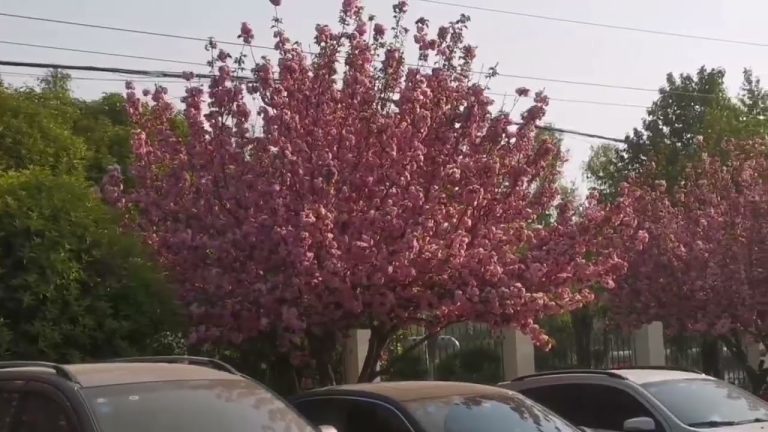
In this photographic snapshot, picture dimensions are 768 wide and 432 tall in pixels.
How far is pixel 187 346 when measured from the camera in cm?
1152

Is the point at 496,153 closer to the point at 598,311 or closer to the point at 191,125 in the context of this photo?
the point at 191,125

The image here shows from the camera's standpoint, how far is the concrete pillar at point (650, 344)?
1812cm

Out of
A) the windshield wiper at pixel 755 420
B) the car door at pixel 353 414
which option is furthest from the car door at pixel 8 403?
the windshield wiper at pixel 755 420

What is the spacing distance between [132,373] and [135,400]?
0.36 m

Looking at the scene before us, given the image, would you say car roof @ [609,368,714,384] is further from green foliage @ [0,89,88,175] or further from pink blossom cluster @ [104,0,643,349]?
green foliage @ [0,89,88,175]

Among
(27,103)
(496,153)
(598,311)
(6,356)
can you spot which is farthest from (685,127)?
(6,356)

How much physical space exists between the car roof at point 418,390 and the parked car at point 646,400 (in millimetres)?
1596

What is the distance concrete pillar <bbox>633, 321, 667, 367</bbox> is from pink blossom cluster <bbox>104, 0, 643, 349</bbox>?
19.8ft

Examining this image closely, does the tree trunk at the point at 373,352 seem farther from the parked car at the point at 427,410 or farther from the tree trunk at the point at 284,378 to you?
the parked car at the point at 427,410

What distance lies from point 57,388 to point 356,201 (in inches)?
222

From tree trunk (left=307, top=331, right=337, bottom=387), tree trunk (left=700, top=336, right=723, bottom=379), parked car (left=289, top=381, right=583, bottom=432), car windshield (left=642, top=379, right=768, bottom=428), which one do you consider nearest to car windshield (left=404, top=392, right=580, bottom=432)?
parked car (left=289, top=381, right=583, bottom=432)

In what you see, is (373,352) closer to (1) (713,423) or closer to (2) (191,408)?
(1) (713,423)

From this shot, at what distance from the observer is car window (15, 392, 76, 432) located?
18.7ft

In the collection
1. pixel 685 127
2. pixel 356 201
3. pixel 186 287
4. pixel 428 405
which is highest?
pixel 685 127
